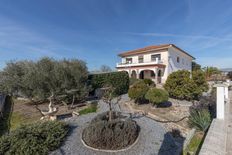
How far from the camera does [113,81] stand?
51.5ft

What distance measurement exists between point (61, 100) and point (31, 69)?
12.0 feet

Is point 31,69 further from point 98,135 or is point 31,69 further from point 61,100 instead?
point 98,135

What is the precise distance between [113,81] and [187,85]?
748cm

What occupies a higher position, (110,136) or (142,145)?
(110,136)

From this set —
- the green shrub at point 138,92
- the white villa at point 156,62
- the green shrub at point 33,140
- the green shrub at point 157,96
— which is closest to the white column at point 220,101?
the green shrub at point 157,96

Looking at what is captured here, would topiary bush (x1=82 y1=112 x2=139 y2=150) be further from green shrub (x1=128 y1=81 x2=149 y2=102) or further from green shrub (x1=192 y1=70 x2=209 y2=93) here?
green shrub (x1=192 y1=70 x2=209 y2=93)

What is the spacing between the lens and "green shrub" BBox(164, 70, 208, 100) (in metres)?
13.4

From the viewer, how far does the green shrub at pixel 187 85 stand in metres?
13.4

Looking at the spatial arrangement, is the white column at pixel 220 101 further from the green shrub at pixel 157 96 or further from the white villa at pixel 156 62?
the white villa at pixel 156 62

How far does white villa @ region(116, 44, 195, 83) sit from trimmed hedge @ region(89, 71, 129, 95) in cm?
763

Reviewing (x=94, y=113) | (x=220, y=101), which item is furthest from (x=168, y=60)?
(x=220, y=101)

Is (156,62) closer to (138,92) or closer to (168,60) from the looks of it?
(168,60)

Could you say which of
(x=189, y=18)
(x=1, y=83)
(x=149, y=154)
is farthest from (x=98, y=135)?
(x=189, y=18)

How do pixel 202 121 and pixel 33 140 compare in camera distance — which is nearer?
pixel 33 140
